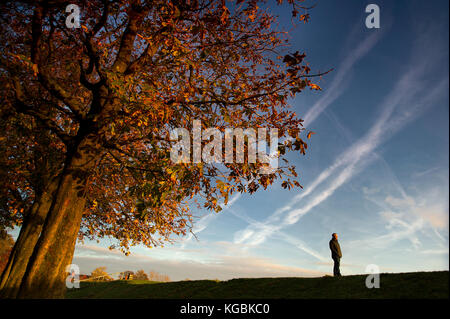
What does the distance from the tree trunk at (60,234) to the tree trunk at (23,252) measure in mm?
1578

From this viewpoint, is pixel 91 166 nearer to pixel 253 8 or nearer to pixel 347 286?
pixel 253 8

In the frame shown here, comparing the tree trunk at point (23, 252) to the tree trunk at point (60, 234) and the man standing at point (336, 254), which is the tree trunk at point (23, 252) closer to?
the tree trunk at point (60, 234)

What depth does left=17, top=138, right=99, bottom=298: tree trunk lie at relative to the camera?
8.59 meters

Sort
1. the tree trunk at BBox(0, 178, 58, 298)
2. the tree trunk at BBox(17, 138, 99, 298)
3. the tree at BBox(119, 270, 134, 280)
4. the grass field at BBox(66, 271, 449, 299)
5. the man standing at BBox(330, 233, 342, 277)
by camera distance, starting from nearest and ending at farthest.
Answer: the tree trunk at BBox(17, 138, 99, 298) < the grass field at BBox(66, 271, 449, 299) < the tree trunk at BBox(0, 178, 58, 298) < the man standing at BBox(330, 233, 342, 277) < the tree at BBox(119, 270, 134, 280)

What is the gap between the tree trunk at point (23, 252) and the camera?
32.0ft

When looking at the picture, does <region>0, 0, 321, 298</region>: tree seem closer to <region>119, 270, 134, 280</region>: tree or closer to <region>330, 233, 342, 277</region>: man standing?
<region>330, 233, 342, 277</region>: man standing

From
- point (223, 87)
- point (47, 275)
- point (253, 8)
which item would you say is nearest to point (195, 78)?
point (223, 87)

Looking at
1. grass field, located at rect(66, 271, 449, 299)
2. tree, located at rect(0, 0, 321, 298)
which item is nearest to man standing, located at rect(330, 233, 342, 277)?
grass field, located at rect(66, 271, 449, 299)

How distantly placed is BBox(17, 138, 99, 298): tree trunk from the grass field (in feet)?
24.3

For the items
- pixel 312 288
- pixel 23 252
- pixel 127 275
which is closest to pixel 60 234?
pixel 23 252

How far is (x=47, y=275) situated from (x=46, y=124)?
5609mm

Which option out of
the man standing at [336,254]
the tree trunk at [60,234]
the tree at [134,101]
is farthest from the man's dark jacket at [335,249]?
the tree trunk at [60,234]

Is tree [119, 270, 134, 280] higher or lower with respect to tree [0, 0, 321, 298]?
lower
